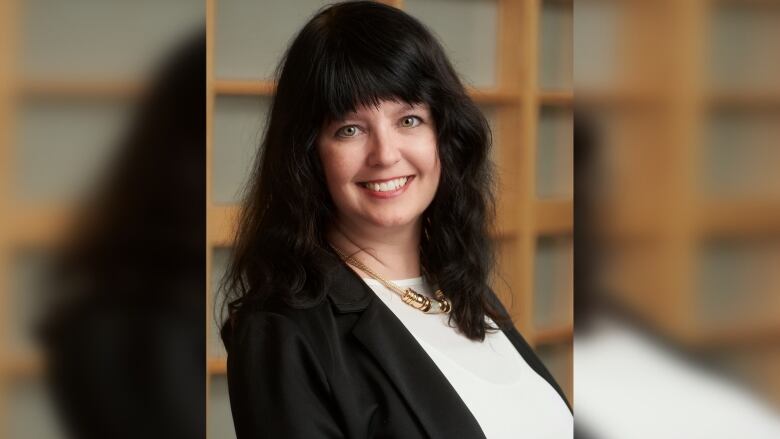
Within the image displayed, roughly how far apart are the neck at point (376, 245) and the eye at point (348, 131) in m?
0.13

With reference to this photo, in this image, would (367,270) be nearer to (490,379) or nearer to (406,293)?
(406,293)

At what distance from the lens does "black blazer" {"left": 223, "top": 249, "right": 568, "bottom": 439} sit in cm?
91

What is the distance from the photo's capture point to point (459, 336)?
110 cm

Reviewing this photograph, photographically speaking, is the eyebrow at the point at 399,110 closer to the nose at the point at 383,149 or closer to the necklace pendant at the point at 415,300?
the nose at the point at 383,149

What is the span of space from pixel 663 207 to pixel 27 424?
6.50 ft

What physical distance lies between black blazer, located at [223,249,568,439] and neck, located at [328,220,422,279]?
8cm

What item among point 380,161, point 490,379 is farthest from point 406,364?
point 380,161

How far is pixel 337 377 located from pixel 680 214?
2.75 feet

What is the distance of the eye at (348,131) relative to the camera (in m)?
1.02

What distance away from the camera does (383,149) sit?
101 centimetres

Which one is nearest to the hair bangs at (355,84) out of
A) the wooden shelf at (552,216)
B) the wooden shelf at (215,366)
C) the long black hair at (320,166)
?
the long black hair at (320,166)

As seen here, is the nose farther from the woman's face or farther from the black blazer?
the black blazer

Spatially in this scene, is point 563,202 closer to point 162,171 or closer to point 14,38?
point 162,171

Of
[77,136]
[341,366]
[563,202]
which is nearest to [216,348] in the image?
[77,136]
